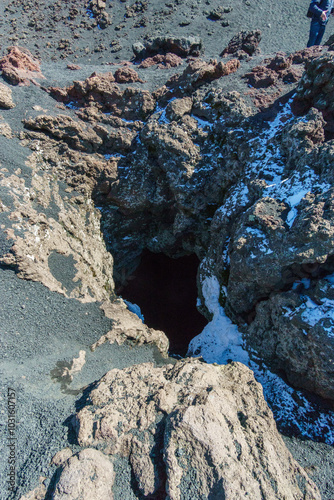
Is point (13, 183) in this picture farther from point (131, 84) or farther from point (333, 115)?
point (333, 115)

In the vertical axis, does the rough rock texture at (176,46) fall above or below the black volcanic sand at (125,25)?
below

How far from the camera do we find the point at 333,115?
7949mm

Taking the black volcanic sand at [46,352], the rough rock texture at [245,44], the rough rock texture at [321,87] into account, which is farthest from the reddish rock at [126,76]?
→ the rough rock texture at [321,87]

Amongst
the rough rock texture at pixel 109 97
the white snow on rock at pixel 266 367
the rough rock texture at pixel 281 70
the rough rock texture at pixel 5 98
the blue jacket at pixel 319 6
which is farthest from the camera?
the blue jacket at pixel 319 6

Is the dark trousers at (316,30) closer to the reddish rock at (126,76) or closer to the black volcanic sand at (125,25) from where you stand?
the black volcanic sand at (125,25)

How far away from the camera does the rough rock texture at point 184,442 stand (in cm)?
434

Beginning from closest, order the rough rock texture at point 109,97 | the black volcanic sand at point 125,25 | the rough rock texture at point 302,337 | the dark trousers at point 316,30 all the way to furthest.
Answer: the rough rock texture at point 302,337 → the rough rock texture at point 109,97 → the dark trousers at point 316,30 → the black volcanic sand at point 125,25

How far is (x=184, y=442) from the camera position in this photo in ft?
14.9

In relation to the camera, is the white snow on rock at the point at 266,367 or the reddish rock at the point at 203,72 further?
the reddish rock at the point at 203,72

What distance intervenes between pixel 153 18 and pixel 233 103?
12489mm

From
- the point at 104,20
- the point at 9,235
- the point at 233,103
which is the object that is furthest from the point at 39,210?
the point at 104,20

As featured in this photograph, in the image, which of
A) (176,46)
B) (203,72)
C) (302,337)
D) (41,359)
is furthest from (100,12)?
(302,337)

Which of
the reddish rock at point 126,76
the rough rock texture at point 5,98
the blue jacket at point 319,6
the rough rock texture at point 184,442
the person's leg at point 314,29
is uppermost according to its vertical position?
the blue jacket at point 319,6

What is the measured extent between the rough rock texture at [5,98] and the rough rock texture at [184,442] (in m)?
9.40
